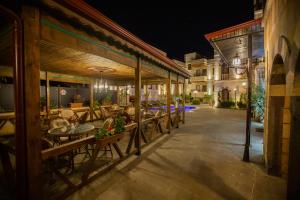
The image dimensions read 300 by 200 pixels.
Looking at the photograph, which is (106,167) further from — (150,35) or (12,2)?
(150,35)

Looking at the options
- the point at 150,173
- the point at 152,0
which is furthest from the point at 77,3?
the point at 152,0

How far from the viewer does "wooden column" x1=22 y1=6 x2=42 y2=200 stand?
200 cm

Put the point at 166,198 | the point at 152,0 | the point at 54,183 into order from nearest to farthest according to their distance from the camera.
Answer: the point at 166,198, the point at 54,183, the point at 152,0

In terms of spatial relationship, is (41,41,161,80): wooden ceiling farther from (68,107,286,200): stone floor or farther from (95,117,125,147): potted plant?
(68,107,286,200): stone floor

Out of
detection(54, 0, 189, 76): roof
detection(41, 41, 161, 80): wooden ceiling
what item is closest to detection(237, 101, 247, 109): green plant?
detection(41, 41, 161, 80): wooden ceiling

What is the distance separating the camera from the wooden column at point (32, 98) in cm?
200

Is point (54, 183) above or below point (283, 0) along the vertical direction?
below

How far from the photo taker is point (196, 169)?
12.4 feet

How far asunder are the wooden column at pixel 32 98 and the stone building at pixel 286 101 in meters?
3.23

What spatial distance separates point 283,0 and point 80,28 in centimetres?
331

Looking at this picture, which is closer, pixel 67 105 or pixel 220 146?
pixel 220 146

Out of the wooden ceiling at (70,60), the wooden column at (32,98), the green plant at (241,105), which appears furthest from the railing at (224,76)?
the wooden column at (32,98)

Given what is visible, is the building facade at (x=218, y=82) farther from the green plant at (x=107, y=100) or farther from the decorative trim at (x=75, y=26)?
the decorative trim at (x=75, y=26)

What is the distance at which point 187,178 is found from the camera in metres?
3.37
